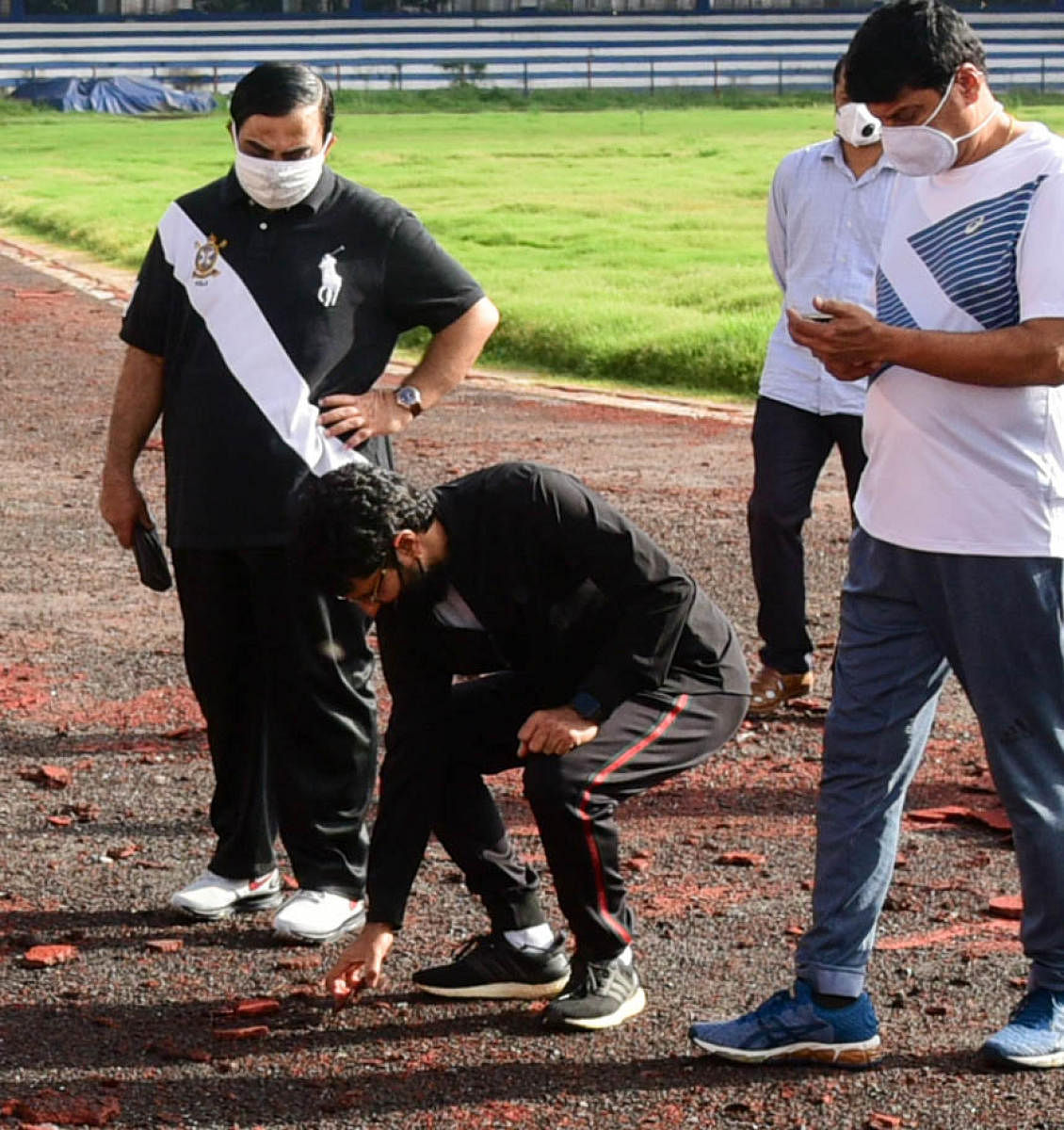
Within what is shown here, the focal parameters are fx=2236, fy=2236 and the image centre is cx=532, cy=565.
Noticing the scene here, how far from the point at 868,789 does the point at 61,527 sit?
22.1 ft

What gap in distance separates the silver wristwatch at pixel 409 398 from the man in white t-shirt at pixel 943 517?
1.20m

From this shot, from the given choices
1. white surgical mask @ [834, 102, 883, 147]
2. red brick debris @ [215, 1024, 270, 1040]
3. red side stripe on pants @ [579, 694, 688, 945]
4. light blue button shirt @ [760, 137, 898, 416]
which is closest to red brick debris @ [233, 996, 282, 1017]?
red brick debris @ [215, 1024, 270, 1040]

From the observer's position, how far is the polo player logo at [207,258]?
489cm

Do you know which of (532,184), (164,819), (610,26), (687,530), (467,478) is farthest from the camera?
(610,26)

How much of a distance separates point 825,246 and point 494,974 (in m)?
3.04

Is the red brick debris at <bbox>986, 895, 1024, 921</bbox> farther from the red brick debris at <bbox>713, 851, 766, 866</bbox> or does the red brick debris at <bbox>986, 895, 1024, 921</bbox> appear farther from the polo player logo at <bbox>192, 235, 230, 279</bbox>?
the polo player logo at <bbox>192, 235, 230, 279</bbox>

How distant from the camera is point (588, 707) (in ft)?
14.2

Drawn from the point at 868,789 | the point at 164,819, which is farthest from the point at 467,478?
the point at 164,819

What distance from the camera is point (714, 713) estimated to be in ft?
14.9

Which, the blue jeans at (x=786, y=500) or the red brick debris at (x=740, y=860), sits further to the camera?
the blue jeans at (x=786, y=500)

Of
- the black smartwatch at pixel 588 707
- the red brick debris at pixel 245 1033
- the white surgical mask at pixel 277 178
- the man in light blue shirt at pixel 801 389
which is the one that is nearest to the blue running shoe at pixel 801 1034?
the black smartwatch at pixel 588 707

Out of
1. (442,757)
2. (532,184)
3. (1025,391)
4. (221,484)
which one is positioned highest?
(1025,391)

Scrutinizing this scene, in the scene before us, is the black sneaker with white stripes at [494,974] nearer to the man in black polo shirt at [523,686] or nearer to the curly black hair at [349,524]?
the man in black polo shirt at [523,686]

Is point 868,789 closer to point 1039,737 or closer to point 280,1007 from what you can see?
point 1039,737
